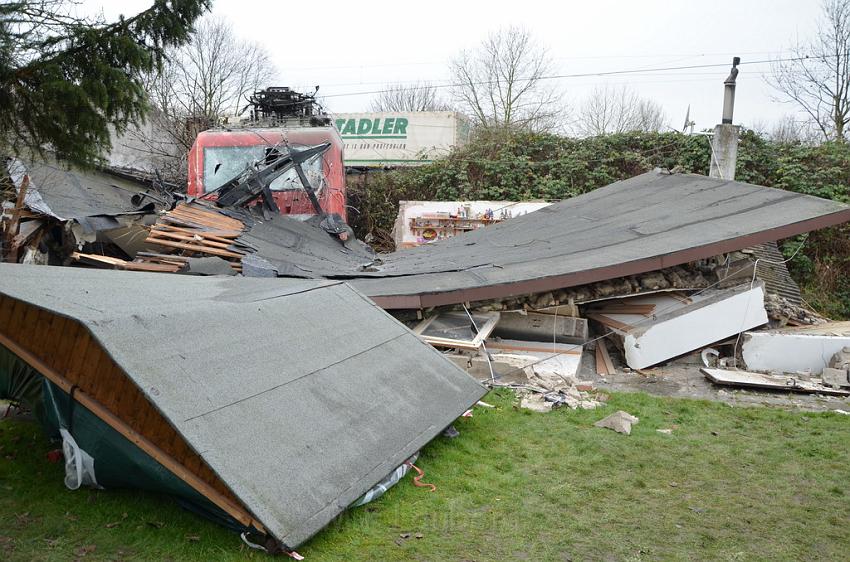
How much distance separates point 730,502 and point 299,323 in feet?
11.7

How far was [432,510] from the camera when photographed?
449 centimetres

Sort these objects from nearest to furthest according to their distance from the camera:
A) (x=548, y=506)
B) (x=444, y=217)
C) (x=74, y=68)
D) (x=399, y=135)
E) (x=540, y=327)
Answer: (x=548, y=506), (x=74, y=68), (x=540, y=327), (x=444, y=217), (x=399, y=135)

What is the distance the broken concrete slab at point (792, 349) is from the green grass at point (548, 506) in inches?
84.3

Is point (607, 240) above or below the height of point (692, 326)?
above

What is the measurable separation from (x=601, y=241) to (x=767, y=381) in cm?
316

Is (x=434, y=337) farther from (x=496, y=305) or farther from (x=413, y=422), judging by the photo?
(x=413, y=422)

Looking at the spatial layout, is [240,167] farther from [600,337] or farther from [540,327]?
[600,337]

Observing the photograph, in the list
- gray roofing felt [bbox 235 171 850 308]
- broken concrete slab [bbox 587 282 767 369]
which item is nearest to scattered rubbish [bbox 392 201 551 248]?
gray roofing felt [bbox 235 171 850 308]

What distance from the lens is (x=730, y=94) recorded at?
1445 cm

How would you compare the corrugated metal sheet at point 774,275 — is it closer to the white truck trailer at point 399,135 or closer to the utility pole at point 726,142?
the utility pole at point 726,142

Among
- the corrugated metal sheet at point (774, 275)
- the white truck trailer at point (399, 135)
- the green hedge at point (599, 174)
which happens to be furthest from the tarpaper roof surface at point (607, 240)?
the white truck trailer at point (399, 135)

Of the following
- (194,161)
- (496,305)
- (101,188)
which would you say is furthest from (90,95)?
(101,188)

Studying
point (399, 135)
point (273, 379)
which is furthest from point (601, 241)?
point (399, 135)

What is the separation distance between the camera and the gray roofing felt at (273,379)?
365 cm
